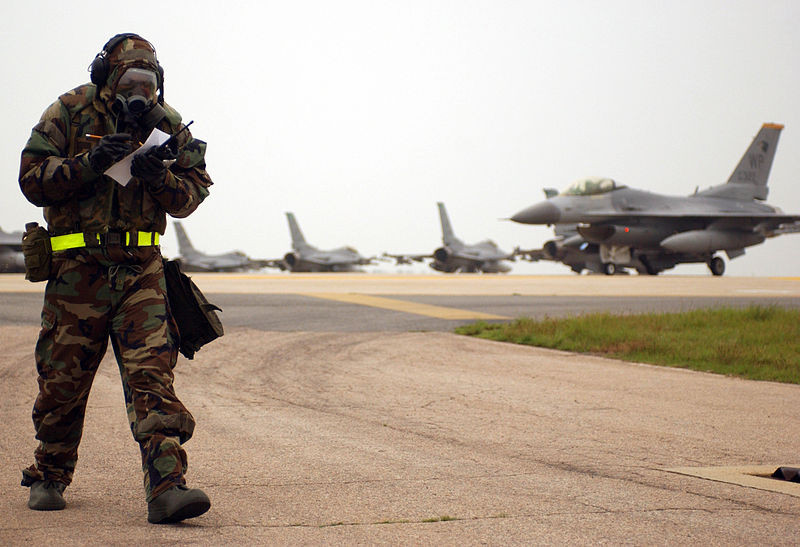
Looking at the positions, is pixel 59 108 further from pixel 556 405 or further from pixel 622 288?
pixel 622 288

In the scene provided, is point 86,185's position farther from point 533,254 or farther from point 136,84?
point 533,254

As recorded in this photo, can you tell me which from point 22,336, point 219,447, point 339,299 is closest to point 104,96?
point 219,447

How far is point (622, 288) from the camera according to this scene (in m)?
26.1

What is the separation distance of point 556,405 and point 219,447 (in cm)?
315

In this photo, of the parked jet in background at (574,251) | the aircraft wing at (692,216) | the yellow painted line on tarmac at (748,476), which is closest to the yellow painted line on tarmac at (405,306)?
the yellow painted line on tarmac at (748,476)

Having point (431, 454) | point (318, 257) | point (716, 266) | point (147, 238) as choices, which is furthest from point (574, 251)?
point (147, 238)

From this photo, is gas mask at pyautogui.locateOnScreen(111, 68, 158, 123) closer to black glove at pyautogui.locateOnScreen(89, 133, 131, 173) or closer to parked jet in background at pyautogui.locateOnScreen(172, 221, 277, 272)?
black glove at pyautogui.locateOnScreen(89, 133, 131, 173)

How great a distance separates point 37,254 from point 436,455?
2.68 meters

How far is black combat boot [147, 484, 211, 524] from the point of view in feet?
12.1

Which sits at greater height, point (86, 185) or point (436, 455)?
point (86, 185)

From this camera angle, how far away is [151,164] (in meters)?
3.85

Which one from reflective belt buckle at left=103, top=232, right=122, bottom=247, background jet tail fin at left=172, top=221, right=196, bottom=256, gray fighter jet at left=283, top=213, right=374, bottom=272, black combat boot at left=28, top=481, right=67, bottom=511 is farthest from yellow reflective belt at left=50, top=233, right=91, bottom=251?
background jet tail fin at left=172, top=221, right=196, bottom=256

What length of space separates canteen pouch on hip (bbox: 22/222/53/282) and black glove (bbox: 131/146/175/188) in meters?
0.57

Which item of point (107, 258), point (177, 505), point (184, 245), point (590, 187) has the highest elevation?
point (590, 187)
